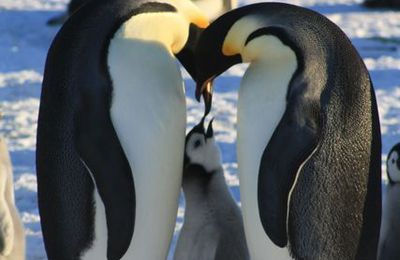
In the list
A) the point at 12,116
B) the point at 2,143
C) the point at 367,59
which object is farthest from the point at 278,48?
the point at 367,59

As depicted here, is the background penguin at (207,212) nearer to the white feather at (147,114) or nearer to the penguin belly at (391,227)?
the penguin belly at (391,227)

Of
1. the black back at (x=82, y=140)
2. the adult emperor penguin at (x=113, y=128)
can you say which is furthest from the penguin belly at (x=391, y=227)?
the black back at (x=82, y=140)

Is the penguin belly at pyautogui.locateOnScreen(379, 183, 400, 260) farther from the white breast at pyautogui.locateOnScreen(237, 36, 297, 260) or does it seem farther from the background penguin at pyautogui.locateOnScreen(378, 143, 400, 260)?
the white breast at pyautogui.locateOnScreen(237, 36, 297, 260)

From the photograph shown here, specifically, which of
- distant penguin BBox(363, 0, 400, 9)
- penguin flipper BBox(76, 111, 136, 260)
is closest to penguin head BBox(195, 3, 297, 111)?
penguin flipper BBox(76, 111, 136, 260)

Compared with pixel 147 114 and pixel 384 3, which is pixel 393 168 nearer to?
pixel 147 114

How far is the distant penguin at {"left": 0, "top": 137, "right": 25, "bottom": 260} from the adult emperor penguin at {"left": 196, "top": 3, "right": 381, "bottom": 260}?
1.06 m

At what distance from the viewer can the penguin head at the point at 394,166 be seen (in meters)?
3.88

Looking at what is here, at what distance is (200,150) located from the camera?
3.64 metres

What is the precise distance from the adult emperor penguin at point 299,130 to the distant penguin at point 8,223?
1.06m

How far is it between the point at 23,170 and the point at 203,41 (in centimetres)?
255

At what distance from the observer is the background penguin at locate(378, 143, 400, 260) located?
3781 millimetres

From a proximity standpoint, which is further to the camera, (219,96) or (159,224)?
(219,96)

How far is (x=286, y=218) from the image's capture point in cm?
284

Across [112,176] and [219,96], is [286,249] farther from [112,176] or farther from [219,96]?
[219,96]
